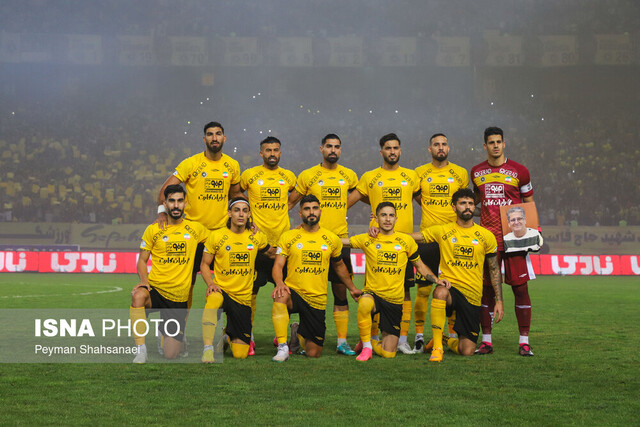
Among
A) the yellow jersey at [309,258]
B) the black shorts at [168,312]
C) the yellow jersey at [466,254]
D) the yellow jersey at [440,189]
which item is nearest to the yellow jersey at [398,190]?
the yellow jersey at [440,189]

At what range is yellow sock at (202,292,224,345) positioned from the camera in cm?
645

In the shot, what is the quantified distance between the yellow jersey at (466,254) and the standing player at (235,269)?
1.92m

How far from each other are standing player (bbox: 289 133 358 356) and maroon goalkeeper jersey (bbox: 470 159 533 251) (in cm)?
143

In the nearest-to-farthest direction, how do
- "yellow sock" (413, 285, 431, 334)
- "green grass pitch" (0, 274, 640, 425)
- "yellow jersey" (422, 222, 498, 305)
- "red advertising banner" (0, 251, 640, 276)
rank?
"green grass pitch" (0, 274, 640, 425) < "yellow jersey" (422, 222, 498, 305) < "yellow sock" (413, 285, 431, 334) < "red advertising banner" (0, 251, 640, 276)

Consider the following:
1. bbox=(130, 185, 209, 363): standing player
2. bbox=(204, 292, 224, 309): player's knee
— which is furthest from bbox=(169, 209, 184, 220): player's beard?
bbox=(204, 292, 224, 309): player's knee

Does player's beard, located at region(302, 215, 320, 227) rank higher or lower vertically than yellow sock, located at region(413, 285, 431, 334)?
higher

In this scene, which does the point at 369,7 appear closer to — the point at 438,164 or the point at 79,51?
the point at 79,51

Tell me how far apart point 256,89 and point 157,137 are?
586 cm

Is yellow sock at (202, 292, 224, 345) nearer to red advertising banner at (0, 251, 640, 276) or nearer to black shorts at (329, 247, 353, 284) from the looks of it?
black shorts at (329, 247, 353, 284)

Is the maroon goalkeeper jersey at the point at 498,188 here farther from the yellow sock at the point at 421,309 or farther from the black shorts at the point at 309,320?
the black shorts at the point at 309,320

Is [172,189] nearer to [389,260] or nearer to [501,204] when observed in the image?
[389,260]

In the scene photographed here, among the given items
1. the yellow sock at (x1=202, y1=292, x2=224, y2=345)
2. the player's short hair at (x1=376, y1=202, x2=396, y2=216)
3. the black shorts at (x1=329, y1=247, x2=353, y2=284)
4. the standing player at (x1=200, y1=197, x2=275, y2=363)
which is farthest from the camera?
the black shorts at (x1=329, y1=247, x2=353, y2=284)

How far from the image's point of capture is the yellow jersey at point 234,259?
266 inches

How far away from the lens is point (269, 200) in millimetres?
7414
